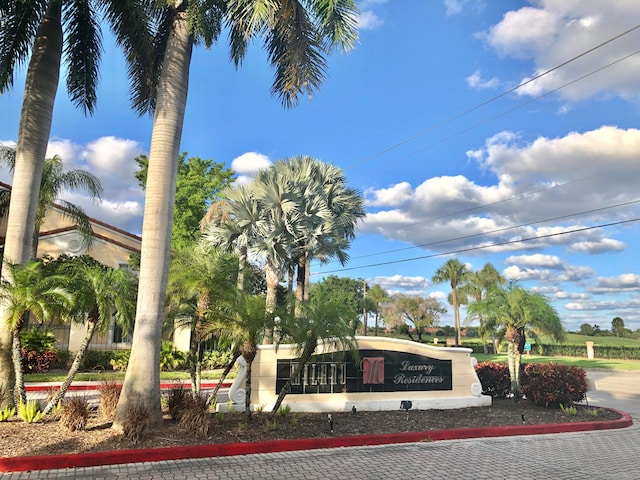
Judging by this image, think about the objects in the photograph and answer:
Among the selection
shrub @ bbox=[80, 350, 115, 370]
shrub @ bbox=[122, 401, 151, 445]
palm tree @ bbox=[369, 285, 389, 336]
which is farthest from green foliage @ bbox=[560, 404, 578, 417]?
palm tree @ bbox=[369, 285, 389, 336]

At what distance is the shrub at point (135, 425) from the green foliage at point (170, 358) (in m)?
13.0

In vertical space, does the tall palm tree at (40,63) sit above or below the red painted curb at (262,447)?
above

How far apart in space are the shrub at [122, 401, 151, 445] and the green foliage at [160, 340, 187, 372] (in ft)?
42.5

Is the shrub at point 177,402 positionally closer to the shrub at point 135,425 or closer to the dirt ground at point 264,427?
the dirt ground at point 264,427

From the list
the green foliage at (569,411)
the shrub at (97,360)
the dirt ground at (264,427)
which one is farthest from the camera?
the shrub at (97,360)

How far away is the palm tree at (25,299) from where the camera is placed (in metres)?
8.77

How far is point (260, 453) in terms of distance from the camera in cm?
812

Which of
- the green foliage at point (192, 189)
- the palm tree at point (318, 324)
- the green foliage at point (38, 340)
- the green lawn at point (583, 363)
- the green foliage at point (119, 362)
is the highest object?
the green foliage at point (192, 189)

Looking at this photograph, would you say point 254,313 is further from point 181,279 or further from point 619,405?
point 619,405

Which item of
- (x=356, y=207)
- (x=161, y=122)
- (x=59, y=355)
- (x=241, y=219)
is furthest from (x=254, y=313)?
(x=356, y=207)

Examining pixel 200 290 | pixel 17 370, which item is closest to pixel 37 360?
pixel 17 370

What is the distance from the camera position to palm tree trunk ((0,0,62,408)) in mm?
9664

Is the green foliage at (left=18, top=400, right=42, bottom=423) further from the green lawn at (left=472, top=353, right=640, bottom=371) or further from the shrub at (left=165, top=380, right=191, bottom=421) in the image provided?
the green lawn at (left=472, top=353, right=640, bottom=371)

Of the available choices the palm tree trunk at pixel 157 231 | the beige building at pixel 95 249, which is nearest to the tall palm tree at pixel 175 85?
the palm tree trunk at pixel 157 231
